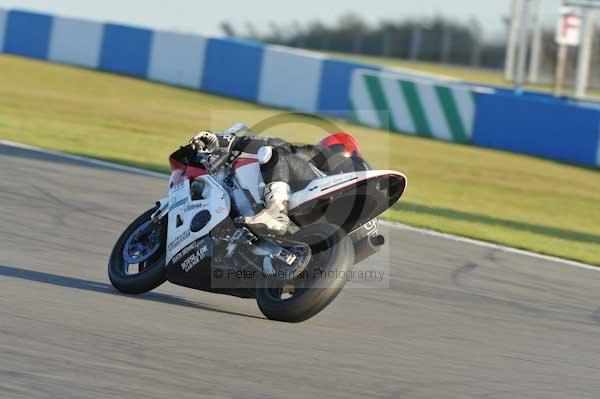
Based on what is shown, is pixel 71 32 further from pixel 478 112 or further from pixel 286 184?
pixel 286 184

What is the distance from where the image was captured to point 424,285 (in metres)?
8.25

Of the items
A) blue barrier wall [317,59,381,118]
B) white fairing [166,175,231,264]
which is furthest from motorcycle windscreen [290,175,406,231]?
blue barrier wall [317,59,381,118]

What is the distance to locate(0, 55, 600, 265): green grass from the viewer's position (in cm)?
1148

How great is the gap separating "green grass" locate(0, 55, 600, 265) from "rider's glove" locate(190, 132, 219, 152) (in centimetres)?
33

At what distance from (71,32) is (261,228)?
22.0m

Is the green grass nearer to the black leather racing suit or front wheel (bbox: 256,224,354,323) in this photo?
the black leather racing suit

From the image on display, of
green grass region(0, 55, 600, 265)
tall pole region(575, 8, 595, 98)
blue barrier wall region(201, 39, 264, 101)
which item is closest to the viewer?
green grass region(0, 55, 600, 265)

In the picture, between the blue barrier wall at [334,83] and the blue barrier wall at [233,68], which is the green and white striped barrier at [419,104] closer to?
the blue barrier wall at [334,83]

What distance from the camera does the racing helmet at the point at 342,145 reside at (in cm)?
639

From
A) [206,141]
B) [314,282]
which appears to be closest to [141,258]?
[206,141]

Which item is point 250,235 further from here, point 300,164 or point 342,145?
point 342,145

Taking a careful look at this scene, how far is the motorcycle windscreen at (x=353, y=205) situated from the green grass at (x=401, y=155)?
0.58m

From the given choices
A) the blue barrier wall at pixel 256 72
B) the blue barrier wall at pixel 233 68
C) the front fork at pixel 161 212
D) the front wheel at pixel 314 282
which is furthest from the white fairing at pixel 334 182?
Answer: the blue barrier wall at pixel 233 68

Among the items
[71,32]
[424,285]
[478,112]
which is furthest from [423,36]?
[424,285]
